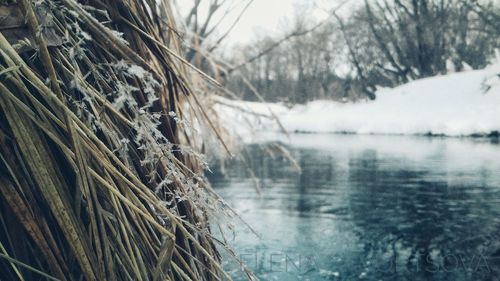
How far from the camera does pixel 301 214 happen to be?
6449 millimetres

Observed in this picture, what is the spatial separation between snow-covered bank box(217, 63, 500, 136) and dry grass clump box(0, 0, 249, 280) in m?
14.7

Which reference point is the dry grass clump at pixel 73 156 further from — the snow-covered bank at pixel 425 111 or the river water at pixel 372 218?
the snow-covered bank at pixel 425 111

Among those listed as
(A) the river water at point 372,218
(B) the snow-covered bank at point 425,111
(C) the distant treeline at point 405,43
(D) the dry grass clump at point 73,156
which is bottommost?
(A) the river water at point 372,218

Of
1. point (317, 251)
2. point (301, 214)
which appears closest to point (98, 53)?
point (317, 251)

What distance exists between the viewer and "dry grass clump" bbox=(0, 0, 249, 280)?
0.59 m

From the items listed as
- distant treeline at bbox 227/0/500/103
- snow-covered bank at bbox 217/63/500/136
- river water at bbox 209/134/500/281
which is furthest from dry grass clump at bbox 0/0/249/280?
distant treeline at bbox 227/0/500/103

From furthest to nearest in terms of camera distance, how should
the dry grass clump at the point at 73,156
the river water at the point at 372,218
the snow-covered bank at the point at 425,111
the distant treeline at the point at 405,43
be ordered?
the distant treeline at the point at 405,43, the snow-covered bank at the point at 425,111, the river water at the point at 372,218, the dry grass clump at the point at 73,156

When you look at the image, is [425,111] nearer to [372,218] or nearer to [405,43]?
[405,43]

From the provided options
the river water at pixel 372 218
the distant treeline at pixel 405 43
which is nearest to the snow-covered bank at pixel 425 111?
the distant treeline at pixel 405 43

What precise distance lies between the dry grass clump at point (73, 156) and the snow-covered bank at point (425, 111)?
1468 cm

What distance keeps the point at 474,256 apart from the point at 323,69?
109 ft

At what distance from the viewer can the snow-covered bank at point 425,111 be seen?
1755 centimetres

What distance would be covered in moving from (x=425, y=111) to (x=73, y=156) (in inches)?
872

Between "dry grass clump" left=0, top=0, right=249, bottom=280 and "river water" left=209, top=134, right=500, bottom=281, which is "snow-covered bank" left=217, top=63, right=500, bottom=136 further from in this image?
"dry grass clump" left=0, top=0, right=249, bottom=280
